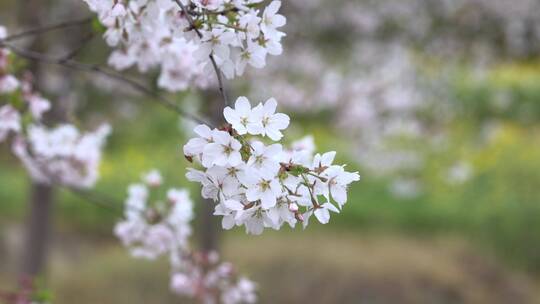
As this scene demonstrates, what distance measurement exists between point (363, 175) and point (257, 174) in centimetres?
710

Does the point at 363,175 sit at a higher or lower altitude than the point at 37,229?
higher

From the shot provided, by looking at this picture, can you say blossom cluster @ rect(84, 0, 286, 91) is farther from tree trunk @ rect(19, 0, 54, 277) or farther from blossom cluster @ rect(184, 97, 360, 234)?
tree trunk @ rect(19, 0, 54, 277)

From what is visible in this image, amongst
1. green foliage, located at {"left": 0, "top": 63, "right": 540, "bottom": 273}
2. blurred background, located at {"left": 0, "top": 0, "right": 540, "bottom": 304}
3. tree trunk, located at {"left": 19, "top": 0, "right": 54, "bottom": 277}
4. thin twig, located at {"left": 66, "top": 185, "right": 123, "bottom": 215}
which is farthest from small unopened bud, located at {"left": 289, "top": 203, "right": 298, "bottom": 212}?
green foliage, located at {"left": 0, "top": 63, "right": 540, "bottom": 273}

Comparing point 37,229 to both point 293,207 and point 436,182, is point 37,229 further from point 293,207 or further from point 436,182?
point 436,182

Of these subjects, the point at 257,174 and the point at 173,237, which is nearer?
the point at 257,174

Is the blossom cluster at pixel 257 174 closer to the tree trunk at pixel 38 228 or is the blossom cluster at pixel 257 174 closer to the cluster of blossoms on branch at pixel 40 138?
the cluster of blossoms on branch at pixel 40 138

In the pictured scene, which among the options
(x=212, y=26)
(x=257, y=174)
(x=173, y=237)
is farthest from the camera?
(x=173, y=237)

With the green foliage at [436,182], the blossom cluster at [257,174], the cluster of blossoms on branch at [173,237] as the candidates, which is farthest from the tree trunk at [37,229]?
the blossom cluster at [257,174]

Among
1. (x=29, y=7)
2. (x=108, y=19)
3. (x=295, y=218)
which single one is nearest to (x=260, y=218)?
(x=295, y=218)

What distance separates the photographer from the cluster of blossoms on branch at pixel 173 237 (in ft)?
7.59

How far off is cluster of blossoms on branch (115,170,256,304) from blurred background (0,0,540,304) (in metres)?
1.68

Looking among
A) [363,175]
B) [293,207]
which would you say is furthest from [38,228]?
[363,175]

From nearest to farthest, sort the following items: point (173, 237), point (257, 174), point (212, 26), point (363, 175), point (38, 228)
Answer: point (257, 174) < point (212, 26) < point (173, 237) < point (38, 228) < point (363, 175)

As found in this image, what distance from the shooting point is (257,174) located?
113 centimetres
